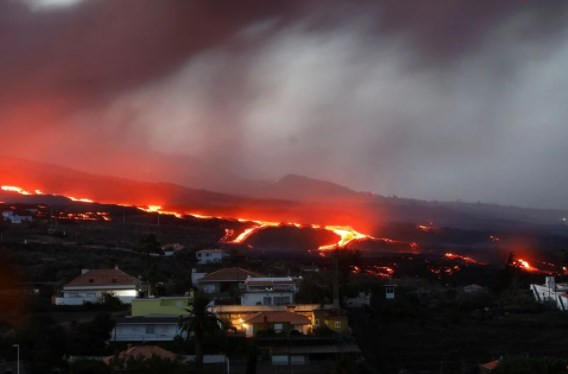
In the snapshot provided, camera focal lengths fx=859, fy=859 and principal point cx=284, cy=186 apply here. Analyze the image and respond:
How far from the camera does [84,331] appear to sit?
38000 millimetres

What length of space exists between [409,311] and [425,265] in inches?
1238

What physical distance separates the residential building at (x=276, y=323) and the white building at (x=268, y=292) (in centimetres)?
563

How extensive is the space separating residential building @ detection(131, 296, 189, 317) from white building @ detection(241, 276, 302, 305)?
17.1 ft

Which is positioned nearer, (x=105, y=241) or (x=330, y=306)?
(x=330, y=306)

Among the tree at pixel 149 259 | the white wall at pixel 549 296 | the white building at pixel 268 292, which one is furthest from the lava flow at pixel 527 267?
the tree at pixel 149 259

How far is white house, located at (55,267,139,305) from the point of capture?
50625mm

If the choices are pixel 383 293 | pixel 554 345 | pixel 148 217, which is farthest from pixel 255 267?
pixel 148 217

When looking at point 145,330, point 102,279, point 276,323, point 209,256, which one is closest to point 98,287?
point 102,279

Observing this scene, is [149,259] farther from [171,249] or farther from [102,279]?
[171,249]

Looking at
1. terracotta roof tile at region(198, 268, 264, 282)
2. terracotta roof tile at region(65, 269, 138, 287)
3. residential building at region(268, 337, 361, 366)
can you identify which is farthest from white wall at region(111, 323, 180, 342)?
terracotta roof tile at region(198, 268, 264, 282)

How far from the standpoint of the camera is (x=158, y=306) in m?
44.3

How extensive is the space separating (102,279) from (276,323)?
52.5ft

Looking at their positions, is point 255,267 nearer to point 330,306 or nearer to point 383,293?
point 383,293

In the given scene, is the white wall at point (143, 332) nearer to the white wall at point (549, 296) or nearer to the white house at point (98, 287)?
the white house at point (98, 287)
